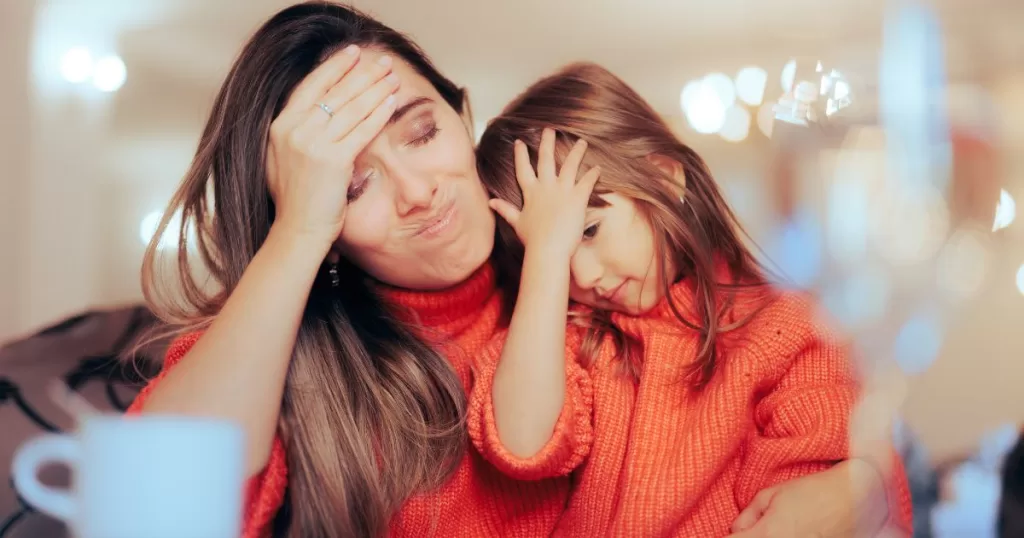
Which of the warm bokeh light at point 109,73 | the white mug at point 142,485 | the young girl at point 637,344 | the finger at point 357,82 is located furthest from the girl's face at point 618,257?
the warm bokeh light at point 109,73

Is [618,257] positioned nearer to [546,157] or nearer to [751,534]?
[546,157]

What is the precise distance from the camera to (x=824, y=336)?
29.0 inches

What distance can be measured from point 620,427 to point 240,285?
0.35 meters

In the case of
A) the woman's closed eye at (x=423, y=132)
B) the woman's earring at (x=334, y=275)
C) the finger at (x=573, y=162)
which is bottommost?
the woman's earring at (x=334, y=275)

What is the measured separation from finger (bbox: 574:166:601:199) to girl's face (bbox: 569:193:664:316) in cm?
2

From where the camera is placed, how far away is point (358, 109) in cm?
69

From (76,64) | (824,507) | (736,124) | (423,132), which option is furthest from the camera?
(76,64)

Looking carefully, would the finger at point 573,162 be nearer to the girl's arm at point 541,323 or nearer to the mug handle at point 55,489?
the girl's arm at point 541,323

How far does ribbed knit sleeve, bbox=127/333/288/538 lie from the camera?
65cm

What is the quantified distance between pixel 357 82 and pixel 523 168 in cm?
18

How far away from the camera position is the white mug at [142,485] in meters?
0.51

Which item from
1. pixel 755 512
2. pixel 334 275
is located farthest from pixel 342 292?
pixel 755 512

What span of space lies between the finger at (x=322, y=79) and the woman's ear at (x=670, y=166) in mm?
301

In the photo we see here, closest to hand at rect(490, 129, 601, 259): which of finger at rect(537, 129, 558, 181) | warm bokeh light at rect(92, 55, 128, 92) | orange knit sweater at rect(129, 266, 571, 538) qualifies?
finger at rect(537, 129, 558, 181)
